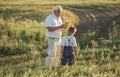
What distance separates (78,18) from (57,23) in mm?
18127

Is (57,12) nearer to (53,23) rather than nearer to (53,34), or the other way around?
(53,23)

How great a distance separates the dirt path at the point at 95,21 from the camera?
86.8 ft

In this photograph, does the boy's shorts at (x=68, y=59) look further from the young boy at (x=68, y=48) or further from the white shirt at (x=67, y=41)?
the white shirt at (x=67, y=41)

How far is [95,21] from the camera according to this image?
30.1 m

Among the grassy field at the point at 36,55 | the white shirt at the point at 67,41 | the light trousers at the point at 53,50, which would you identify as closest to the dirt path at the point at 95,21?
the grassy field at the point at 36,55

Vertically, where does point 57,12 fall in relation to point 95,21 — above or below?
above

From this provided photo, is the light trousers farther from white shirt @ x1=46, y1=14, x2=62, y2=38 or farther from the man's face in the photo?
the man's face

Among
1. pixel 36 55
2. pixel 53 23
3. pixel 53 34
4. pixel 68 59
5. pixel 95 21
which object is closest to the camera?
pixel 53 23

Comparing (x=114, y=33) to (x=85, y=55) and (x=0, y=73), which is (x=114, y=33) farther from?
(x=0, y=73)

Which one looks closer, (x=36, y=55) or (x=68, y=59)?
(x=68, y=59)

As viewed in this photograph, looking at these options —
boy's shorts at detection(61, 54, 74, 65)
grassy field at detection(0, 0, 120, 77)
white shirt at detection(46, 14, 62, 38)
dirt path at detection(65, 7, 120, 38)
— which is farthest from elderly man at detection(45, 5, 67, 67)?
dirt path at detection(65, 7, 120, 38)

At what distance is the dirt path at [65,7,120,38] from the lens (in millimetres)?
26453

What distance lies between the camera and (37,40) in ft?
67.2

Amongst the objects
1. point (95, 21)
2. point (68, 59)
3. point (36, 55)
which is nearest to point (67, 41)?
point (68, 59)
